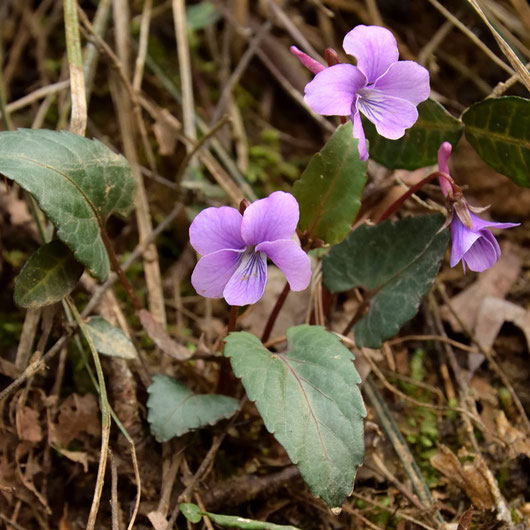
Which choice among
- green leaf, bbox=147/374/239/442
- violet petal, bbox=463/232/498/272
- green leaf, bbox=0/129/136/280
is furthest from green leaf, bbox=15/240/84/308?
violet petal, bbox=463/232/498/272

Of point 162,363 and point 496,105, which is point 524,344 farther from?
point 162,363

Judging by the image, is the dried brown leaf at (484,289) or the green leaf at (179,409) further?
the dried brown leaf at (484,289)

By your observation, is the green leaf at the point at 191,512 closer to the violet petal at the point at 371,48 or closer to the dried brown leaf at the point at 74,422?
the dried brown leaf at the point at 74,422

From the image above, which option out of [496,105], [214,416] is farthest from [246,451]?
[496,105]

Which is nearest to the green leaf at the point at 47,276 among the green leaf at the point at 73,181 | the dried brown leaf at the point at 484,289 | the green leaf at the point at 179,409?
the green leaf at the point at 73,181

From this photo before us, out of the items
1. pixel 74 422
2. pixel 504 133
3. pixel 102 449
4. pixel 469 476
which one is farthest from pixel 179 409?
pixel 504 133

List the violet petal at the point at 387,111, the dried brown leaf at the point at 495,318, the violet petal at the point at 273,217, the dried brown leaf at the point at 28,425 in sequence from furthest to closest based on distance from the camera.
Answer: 1. the dried brown leaf at the point at 495,318
2. the dried brown leaf at the point at 28,425
3. the violet petal at the point at 387,111
4. the violet petal at the point at 273,217

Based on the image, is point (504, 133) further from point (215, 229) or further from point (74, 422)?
point (74, 422)
